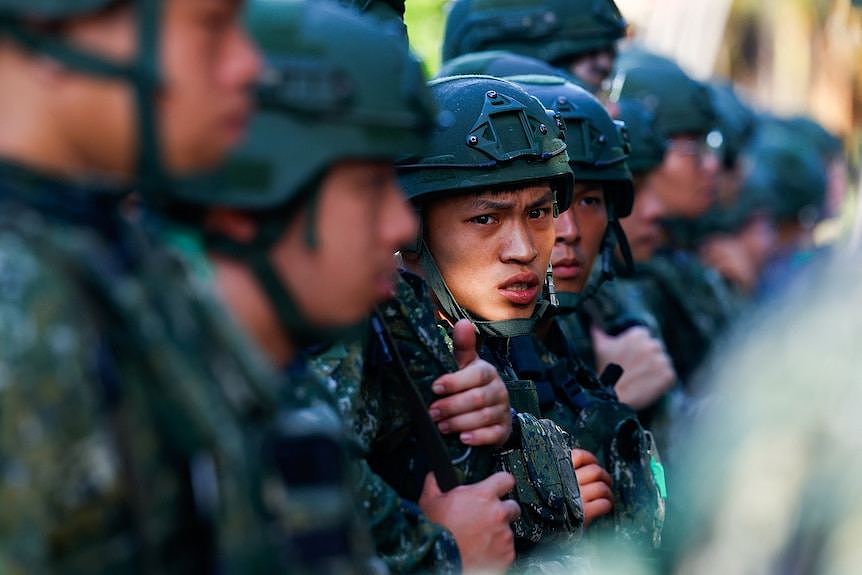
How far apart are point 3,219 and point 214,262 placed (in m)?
0.47

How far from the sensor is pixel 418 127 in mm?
3137

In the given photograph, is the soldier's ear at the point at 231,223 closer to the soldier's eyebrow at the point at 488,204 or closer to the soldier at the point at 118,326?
the soldier at the point at 118,326

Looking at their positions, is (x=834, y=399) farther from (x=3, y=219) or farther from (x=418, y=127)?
(x=3, y=219)

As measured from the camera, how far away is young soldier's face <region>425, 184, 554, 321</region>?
527 centimetres

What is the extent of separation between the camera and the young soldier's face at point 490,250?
527cm

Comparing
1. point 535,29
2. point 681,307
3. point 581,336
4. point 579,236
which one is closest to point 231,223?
point 579,236

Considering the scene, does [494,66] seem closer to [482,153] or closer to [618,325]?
[618,325]

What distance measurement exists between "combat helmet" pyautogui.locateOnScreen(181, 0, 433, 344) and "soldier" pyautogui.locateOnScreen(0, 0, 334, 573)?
10 centimetres

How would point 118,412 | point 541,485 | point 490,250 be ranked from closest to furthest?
point 118,412, point 541,485, point 490,250


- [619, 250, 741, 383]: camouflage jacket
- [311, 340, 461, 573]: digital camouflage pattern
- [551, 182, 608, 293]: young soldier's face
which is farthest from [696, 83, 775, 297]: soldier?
[311, 340, 461, 573]: digital camouflage pattern

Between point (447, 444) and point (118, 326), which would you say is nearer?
Result: point (118, 326)

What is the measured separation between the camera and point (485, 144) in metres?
5.34

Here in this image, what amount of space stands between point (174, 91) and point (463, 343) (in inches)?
90.8

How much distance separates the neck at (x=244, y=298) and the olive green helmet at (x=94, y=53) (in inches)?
12.5
